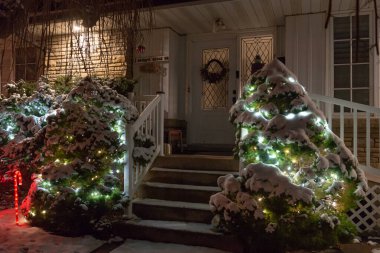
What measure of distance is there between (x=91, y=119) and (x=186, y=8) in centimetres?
336

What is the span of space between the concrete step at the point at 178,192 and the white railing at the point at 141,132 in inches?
9.1

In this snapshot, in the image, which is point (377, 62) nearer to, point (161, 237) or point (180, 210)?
point (180, 210)

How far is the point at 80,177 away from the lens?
5488mm

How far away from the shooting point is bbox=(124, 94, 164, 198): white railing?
6.02 metres

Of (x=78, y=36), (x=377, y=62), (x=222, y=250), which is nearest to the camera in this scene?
(x=78, y=36)

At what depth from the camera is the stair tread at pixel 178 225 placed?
5176mm

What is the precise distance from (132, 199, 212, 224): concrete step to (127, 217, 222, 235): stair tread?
94mm

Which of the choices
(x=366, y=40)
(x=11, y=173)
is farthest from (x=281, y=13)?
(x=11, y=173)

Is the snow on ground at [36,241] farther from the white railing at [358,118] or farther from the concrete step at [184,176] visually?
the white railing at [358,118]

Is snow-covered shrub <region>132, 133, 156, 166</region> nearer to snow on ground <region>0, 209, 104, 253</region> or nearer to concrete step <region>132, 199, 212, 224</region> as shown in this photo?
concrete step <region>132, 199, 212, 224</region>

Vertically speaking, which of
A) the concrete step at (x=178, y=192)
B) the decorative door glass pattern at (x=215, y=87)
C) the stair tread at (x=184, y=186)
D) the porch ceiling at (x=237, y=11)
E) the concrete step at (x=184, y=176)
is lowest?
the concrete step at (x=178, y=192)

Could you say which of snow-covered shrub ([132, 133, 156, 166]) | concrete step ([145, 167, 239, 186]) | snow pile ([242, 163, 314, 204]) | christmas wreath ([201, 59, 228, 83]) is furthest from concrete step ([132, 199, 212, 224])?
christmas wreath ([201, 59, 228, 83])

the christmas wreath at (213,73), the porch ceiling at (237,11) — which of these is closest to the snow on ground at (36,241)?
the porch ceiling at (237,11)

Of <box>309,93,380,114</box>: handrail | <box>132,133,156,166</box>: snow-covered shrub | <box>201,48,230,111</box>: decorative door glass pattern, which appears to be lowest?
<box>132,133,156,166</box>: snow-covered shrub
